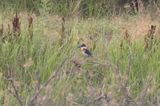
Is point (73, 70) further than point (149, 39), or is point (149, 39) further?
point (149, 39)

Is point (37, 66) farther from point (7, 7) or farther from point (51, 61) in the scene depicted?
point (7, 7)

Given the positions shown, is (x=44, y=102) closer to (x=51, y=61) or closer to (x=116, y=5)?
(x=51, y=61)

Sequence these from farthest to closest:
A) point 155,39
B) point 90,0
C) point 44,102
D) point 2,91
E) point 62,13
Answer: point 90,0 → point 62,13 → point 155,39 → point 2,91 → point 44,102

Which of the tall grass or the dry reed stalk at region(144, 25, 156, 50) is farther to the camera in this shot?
the dry reed stalk at region(144, 25, 156, 50)

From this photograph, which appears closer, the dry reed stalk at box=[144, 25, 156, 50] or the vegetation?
the vegetation

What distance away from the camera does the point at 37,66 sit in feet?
13.3

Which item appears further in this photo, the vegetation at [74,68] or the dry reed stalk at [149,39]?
the dry reed stalk at [149,39]

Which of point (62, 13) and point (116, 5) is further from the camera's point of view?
point (116, 5)

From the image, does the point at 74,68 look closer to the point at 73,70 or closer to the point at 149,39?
the point at 73,70

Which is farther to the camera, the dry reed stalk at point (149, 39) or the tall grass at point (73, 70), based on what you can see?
the dry reed stalk at point (149, 39)

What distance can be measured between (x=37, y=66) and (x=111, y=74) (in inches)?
20.9

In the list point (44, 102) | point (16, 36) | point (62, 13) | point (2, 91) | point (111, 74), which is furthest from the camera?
point (62, 13)

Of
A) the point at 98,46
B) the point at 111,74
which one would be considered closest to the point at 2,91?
the point at 111,74

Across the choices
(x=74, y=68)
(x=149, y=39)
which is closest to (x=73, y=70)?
(x=74, y=68)
